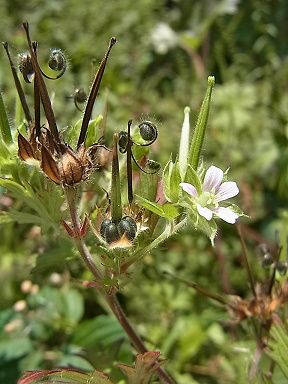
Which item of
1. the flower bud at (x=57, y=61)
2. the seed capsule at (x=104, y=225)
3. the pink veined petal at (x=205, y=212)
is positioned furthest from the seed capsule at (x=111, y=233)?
the flower bud at (x=57, y=61)

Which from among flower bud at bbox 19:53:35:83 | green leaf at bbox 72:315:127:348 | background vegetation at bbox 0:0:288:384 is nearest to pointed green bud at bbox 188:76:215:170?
background vegetation at bbox 0:0:288:384

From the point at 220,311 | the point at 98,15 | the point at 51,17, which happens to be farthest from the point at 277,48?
the point at 220,311

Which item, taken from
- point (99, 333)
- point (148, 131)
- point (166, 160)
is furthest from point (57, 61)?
point (166, 160)

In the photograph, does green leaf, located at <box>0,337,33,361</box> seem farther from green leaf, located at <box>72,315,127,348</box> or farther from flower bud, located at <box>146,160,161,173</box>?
flower bud, located at <box>146,160,161,173</box>

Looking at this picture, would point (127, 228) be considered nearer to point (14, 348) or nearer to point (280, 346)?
point (280, 346)

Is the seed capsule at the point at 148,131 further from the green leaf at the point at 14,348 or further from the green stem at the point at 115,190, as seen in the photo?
the green leaf at the point at 14,348
